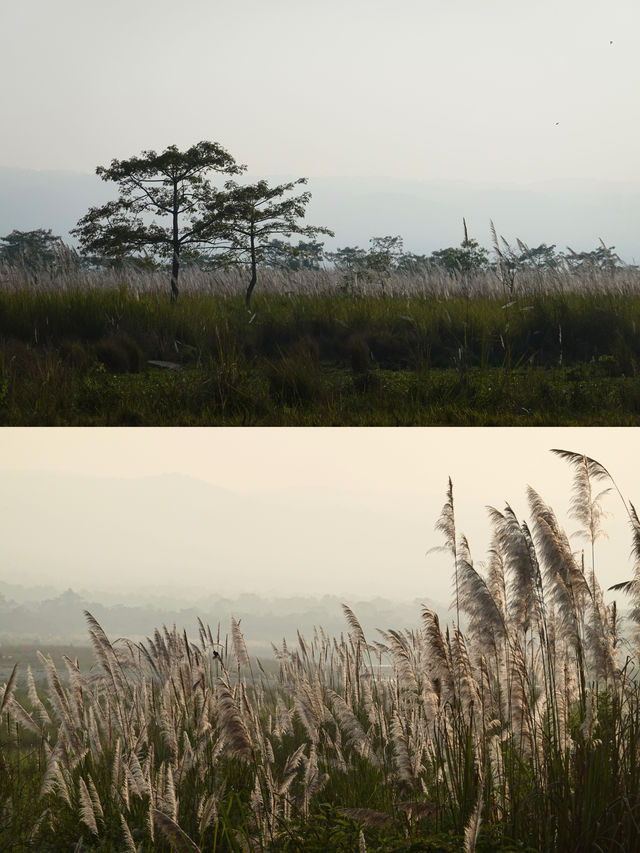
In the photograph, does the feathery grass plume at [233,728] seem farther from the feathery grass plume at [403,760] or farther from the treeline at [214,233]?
the treeline at [214,233]

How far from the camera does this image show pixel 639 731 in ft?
9.61

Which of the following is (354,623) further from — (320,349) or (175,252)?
(175,252)

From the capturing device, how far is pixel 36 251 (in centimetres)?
890

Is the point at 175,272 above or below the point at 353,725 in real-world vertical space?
above

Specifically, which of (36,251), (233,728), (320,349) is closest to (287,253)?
(320,349)

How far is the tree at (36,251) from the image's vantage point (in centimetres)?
852

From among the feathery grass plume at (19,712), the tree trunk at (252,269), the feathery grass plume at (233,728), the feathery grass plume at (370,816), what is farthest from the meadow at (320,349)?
the feathery grass plume at (370,816)

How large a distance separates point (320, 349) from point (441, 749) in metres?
3.89

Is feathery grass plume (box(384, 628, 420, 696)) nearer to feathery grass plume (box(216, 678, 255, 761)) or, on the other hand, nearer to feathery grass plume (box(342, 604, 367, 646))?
feathery grass plume (box(342, 604, 367, 646))

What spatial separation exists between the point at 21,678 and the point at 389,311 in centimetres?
383

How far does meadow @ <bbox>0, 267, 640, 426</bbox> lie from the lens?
5898mm

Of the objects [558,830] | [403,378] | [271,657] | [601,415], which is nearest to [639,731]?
[558,830]

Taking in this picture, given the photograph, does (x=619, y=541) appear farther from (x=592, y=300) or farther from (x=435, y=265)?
(x=435, y=265)

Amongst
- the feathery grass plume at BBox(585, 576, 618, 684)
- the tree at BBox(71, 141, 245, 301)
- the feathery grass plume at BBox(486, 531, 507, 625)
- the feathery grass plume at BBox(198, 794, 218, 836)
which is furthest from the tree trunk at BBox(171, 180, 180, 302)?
the feathery grass plume at BBox(198, 794, 218, 836)
